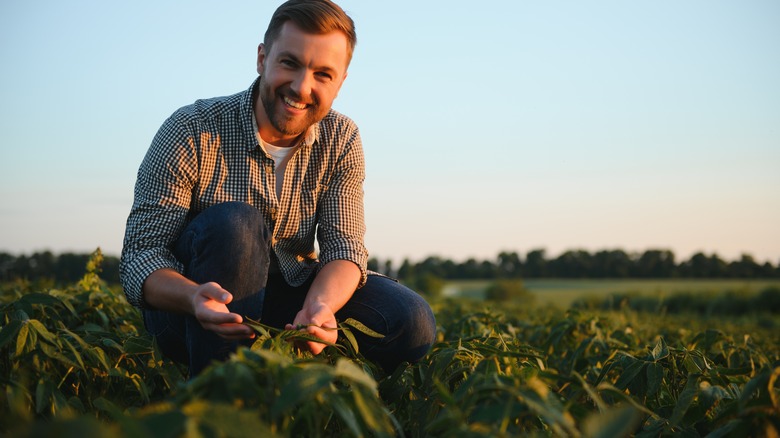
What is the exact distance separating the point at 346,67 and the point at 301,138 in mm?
356

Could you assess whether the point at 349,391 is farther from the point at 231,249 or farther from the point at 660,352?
the point at 660,352

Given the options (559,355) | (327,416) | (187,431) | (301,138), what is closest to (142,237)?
(301,138)

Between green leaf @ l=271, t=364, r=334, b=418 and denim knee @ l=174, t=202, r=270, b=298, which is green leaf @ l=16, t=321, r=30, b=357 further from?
green leaf @ l=271, t=364, r=334, b=418

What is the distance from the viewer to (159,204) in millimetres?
2520

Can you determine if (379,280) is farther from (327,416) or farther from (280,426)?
(280,426)

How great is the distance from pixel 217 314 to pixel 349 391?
2.49 feet

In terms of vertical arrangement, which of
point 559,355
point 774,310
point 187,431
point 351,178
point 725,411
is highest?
point 351,178

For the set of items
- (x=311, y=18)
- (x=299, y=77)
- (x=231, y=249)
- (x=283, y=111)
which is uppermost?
(x=311, y=18)

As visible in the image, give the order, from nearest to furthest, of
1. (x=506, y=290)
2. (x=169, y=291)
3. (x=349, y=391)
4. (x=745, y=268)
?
(x=349, y=391)
(x=169, y=291)
(x=506, y=290)
(x=745, y=268)

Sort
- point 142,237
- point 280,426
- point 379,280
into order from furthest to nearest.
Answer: point 379,280 → point 142,237 → point 280,426

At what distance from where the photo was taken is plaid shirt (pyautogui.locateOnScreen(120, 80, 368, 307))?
252cm

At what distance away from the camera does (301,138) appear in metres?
2.89

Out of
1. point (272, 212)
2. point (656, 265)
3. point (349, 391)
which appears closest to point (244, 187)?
point (272, 212)

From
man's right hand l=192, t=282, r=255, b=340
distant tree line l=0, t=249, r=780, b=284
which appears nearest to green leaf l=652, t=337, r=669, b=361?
man's right hand l=192, t=282, r=255, b=340
